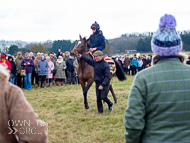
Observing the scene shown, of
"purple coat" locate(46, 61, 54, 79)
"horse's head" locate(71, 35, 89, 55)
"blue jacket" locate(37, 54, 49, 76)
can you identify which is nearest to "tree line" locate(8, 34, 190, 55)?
"purple coat" locate(46, 61, 54, 79)

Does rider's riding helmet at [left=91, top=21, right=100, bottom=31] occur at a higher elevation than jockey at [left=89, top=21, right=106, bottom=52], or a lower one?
higher

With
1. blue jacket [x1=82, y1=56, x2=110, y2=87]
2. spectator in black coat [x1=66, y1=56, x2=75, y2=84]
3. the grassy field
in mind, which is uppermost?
blue jacket [x1=82, y1=56, x2=110, y2=87]

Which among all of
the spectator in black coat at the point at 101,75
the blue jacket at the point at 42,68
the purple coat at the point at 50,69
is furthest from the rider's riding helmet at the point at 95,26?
the purple coat at the point at 50,69

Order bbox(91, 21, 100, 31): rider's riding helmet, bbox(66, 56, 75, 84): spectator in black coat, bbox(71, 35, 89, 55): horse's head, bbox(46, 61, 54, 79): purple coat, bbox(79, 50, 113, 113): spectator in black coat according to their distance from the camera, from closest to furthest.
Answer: bbox(79, 50, 113, 113): spectator in black coat, bbox(91, 21, 100, 31): rider's riding helmet, bbox(71, 35, 89, 55): horse's head, bbox(46, 61, 54, 79): purple coat, bbox(66, 56, 75, 84): spectator in black coat

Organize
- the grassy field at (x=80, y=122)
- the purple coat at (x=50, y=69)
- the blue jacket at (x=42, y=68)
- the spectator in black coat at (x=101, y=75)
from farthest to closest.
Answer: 1. the purple coat at (x=50, y=69)
2. the blue jacket at (x=42, y=68)
3. the spectator in black coat at (x=101, y=75)
4. the grassy field at (x=80, y=122)

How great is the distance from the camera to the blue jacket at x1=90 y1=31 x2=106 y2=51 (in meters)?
8.29

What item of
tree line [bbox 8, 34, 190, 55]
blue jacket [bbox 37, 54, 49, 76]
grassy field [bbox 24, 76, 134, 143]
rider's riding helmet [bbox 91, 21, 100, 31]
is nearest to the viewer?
grassy field [bbox 24, 76, 134, 143]

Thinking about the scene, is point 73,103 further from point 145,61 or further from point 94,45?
point 145,61

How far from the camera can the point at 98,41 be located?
27.3ft

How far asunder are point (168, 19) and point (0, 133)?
5.96 feet

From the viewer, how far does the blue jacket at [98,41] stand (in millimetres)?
8289

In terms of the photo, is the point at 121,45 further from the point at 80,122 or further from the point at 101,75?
the point at 80,122

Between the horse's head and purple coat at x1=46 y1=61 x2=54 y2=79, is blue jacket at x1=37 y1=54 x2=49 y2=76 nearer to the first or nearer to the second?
purple coat at x1=46 y1=61 x2=54 y2=79

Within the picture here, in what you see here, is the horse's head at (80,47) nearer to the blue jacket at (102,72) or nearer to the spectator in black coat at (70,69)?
the blue jacket at (102,72)
